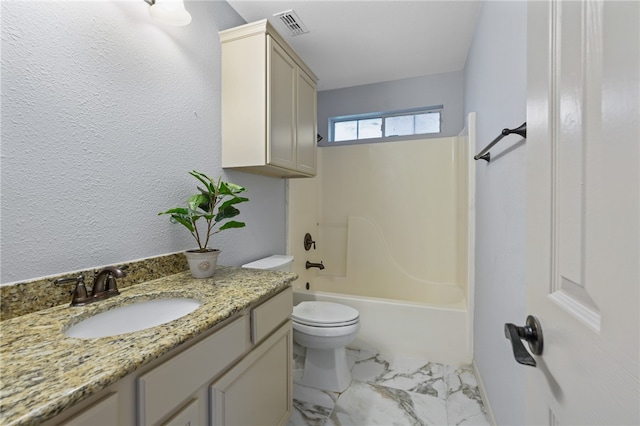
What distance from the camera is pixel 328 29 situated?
198 centimetres

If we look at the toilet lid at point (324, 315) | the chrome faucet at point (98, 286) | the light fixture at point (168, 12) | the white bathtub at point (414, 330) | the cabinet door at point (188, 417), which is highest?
the light fixture at point (168, 12)

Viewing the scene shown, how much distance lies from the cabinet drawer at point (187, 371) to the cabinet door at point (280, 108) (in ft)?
3.21

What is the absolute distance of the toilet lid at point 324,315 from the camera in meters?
1.68

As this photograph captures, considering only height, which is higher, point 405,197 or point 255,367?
point 405,197

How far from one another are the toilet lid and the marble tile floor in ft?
1.39

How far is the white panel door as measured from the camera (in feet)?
1.01

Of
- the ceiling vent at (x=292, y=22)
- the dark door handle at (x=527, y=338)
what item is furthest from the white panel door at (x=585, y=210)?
the ceiling vent at (x=292, y=22)

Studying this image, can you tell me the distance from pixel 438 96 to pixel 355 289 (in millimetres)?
2168

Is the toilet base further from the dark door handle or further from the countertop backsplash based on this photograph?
the dark door handle

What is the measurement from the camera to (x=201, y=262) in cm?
123

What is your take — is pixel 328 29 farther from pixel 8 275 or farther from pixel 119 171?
pixel 8 275

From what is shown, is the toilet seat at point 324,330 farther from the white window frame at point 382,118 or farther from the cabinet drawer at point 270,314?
the white window frame at point 382,118

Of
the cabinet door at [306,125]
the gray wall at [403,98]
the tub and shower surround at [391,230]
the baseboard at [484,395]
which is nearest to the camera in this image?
the baseboard at [484,395]

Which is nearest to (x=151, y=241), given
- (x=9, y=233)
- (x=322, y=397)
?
(x=9, y=233)
